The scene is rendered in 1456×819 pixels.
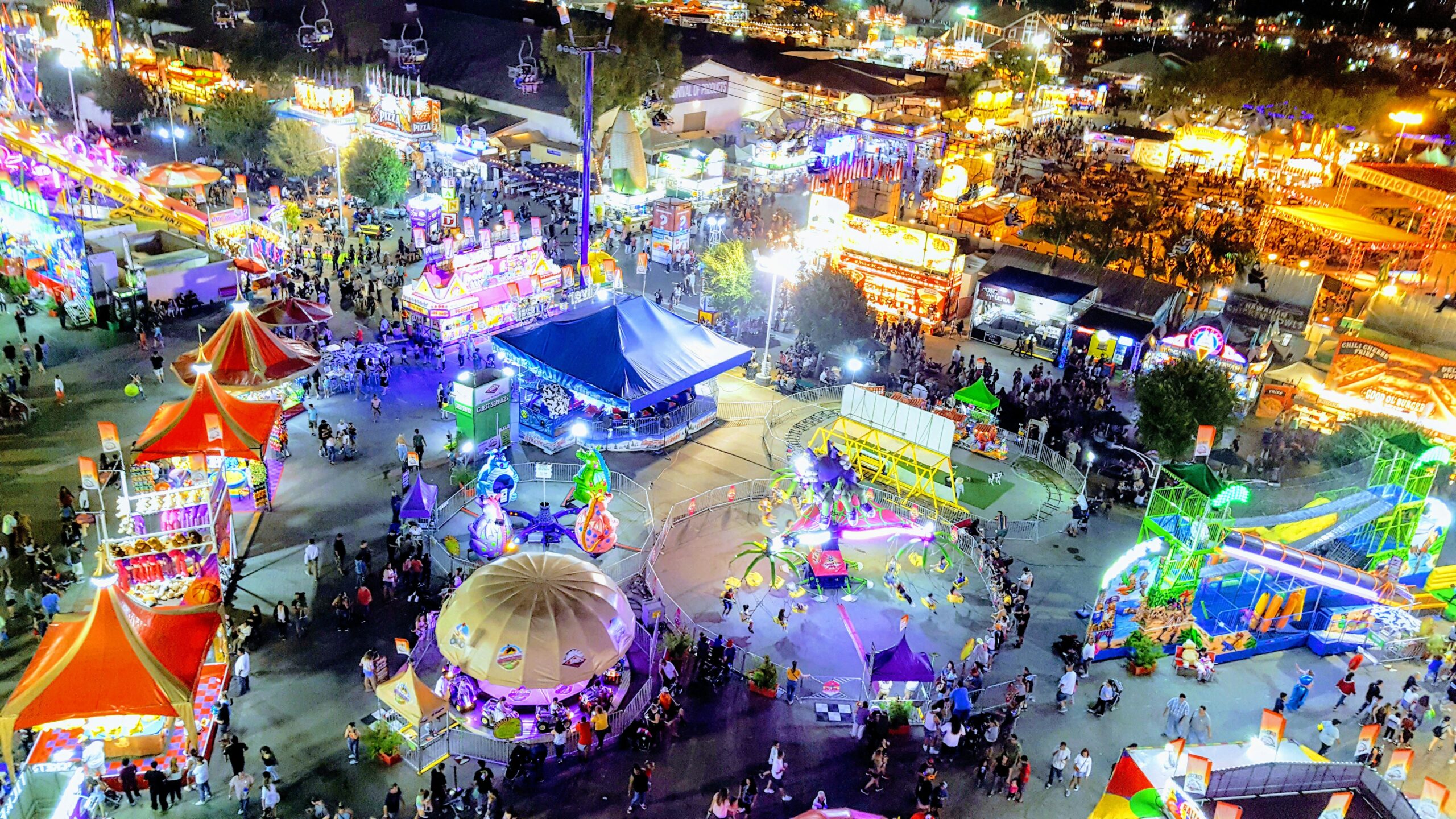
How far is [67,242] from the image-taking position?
32.3m

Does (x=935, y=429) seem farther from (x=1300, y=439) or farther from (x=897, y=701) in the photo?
(x=1300, y=439)

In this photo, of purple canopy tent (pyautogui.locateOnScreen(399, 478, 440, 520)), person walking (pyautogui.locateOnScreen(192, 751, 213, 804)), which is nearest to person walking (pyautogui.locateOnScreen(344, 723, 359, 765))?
person walking (pyautogui.locateOnScreen(192, 751, 213, 804))

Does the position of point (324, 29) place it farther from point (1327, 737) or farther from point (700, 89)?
point (1327, 737)

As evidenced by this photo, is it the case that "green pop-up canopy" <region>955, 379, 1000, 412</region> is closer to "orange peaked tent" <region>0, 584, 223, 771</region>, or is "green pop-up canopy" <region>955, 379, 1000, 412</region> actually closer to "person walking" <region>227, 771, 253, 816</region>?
"orange peaked tent" <region>0, 584, 223, 771</region>

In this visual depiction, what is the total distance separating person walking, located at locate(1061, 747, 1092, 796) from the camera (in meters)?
17.3

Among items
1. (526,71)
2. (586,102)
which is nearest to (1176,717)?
(586,102)

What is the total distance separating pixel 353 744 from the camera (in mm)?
16797

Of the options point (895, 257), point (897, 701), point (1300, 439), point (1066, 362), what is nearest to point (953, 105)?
point (895, 257)

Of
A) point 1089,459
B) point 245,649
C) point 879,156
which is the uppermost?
point 879,156

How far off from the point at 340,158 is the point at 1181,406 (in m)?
35.5

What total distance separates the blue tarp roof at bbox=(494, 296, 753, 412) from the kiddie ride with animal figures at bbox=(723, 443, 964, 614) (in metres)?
4.21

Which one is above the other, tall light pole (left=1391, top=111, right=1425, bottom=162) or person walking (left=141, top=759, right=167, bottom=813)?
tall light pole (left=1391, top=111, right=1425, bottom=162)

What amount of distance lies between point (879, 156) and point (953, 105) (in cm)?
1373

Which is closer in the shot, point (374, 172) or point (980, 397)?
point (980, 397)
